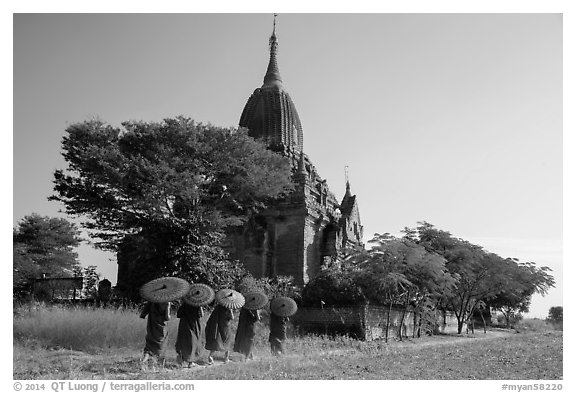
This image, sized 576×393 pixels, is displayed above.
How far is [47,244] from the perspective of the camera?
3956cm

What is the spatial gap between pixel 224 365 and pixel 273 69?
99.9ft

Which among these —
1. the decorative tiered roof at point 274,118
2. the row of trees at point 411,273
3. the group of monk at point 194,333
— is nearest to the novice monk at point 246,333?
the group of monk at point 194,333

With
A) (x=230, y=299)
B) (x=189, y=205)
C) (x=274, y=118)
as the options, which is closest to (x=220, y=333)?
(x=230, y=299)

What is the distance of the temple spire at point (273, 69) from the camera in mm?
39906

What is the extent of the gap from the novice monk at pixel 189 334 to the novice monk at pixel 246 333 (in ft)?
6.57

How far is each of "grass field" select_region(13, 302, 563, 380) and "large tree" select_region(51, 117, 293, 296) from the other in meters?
5.62

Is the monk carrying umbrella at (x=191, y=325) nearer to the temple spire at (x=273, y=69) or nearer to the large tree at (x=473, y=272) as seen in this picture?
the large tree at (x=473, y=272)

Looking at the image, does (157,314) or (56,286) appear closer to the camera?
(157,314)

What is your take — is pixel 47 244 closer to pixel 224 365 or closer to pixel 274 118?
pixel 274 118

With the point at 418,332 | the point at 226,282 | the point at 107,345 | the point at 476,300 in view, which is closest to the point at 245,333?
the point at 107,345

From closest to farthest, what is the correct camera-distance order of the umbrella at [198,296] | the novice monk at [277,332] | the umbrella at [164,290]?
1. the umbrella at [164,290]
2. the umbrella at [198,296]
3. the novice monk at [277,332]

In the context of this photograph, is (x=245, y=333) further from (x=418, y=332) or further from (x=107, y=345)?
(x=418, y=332)

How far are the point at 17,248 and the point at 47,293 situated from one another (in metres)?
6.79

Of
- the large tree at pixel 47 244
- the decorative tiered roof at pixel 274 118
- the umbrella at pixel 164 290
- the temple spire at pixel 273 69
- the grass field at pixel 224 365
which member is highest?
the temple spire at pixel 273 69
